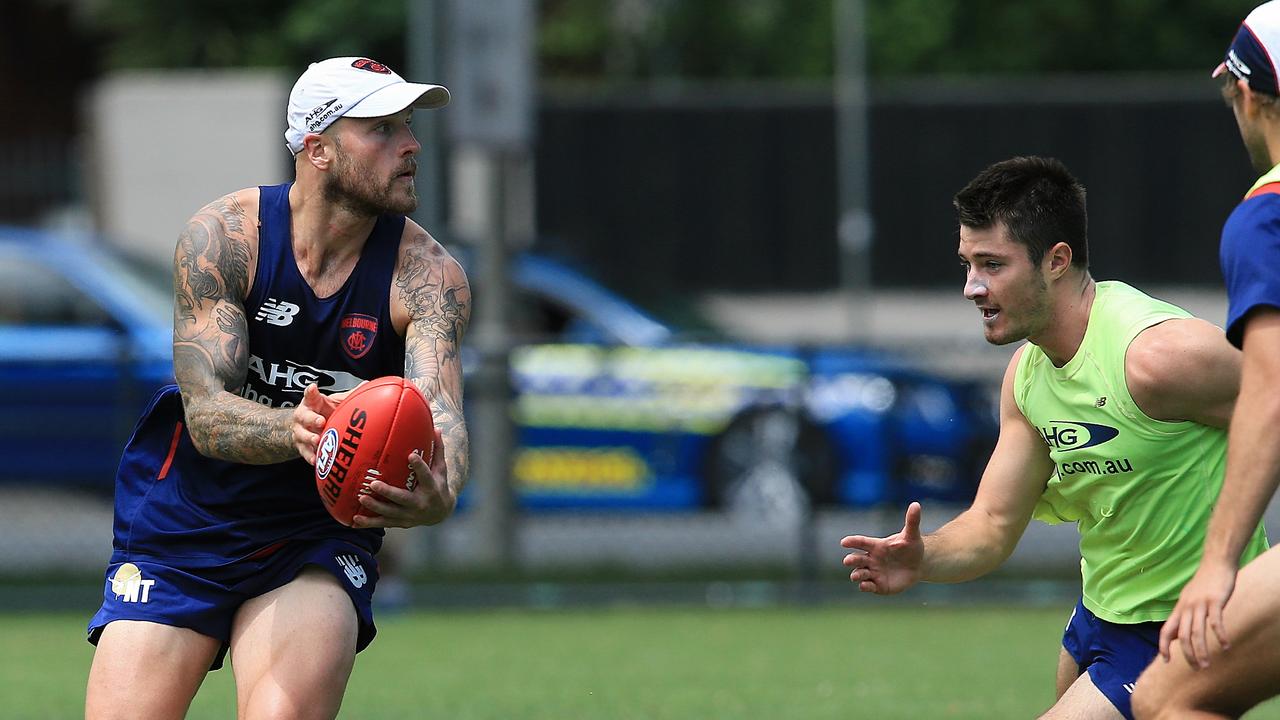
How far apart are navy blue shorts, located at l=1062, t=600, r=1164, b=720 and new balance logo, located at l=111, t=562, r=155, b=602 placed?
2505mm

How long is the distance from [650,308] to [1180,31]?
62.0 ft

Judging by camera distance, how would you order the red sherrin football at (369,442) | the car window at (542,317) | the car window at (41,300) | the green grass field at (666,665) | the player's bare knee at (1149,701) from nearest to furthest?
the player's bare knee at (1149,701)
the red sherrin football at (369,442)
the green grass field at (666,665)
the car window at (41,300)
the car window at (542,317)

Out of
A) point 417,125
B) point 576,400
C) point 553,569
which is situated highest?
point 417,125

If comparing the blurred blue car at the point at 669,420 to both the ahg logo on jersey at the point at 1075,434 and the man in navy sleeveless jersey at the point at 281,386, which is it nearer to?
the man in navy sleeveless jersey at the point at 281,386

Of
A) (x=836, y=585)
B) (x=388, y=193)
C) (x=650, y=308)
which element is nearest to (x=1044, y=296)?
(x=388, y=193)

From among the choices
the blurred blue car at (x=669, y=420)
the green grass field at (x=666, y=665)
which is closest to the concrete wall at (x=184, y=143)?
the blurred blue car at (x=669, y=420)

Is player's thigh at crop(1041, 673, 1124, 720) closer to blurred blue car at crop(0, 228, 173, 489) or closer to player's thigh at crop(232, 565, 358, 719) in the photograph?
player's thigh at crop(232, 565, 358, 719)

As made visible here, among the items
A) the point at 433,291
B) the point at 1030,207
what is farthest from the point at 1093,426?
the point at 433,291

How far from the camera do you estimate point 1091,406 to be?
5.02m

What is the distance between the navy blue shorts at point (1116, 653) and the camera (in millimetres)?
4996

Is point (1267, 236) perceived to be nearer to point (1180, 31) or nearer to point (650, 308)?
point (650, 308)

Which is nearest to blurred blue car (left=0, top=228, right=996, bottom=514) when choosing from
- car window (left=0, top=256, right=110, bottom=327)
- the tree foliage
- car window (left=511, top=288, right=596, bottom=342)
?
car window (left=0, top=256, right=110, bottom=327)

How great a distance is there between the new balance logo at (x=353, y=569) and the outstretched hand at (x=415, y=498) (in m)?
0.40

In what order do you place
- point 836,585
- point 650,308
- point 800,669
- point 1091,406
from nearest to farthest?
point 1091,406
point 800,669
point 836,585
point 650,308
